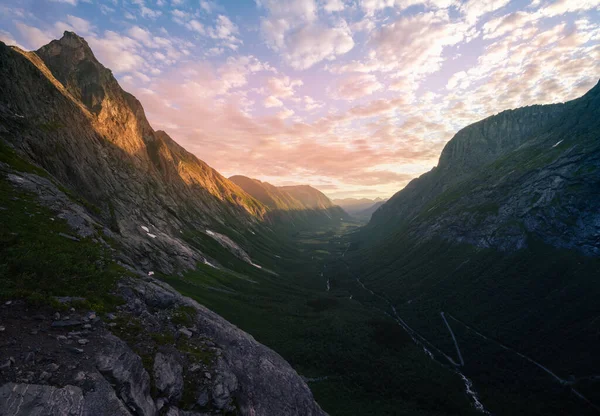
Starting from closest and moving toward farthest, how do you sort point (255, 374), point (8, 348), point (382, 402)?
1. point (8, 348)
2. point (255, 374)
3. point (382, 402)

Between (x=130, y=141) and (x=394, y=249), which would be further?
(x=394, y=249)

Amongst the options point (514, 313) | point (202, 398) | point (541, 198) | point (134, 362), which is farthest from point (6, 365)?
point (541, 198)

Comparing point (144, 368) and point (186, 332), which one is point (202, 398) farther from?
point (186, 332)

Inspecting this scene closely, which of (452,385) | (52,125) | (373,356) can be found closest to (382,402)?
(373,356)

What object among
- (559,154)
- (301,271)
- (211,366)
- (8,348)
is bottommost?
(301,271)

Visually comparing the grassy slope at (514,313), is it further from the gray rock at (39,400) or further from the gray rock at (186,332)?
the gray rock at (39,400)

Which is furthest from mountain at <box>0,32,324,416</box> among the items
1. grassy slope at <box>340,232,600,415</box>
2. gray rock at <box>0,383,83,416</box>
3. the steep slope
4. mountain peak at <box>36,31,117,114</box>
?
grassy slope at <box>340,232,600,415</box>

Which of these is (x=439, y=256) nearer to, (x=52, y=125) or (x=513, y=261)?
(x=513, y=261)
